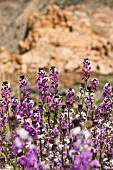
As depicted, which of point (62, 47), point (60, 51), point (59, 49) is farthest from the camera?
point (62, 47)

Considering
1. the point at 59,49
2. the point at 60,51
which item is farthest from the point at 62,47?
the point at 60,51

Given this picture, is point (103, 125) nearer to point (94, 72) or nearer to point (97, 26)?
point (94, 72)

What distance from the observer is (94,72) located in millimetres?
22094

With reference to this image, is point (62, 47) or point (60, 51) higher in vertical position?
point (62, 47)

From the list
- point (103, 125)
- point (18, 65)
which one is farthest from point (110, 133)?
point (18, 65)

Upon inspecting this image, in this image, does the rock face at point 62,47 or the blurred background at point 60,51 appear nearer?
the blurred background at point 60,51

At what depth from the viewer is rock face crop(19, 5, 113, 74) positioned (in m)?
23.2

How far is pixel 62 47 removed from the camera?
2548cm

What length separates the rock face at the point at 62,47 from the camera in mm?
23156

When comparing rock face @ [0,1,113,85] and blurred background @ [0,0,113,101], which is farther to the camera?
rock face @ [0,1,113,85]

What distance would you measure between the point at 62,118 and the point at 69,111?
157 mm

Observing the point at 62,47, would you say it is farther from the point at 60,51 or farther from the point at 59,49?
the point at 60,51

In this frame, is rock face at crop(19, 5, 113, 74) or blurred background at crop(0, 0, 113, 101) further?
rock face at crop(19, 5, 113, 74)

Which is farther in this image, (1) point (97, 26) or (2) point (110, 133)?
(1) point (97, 26)
